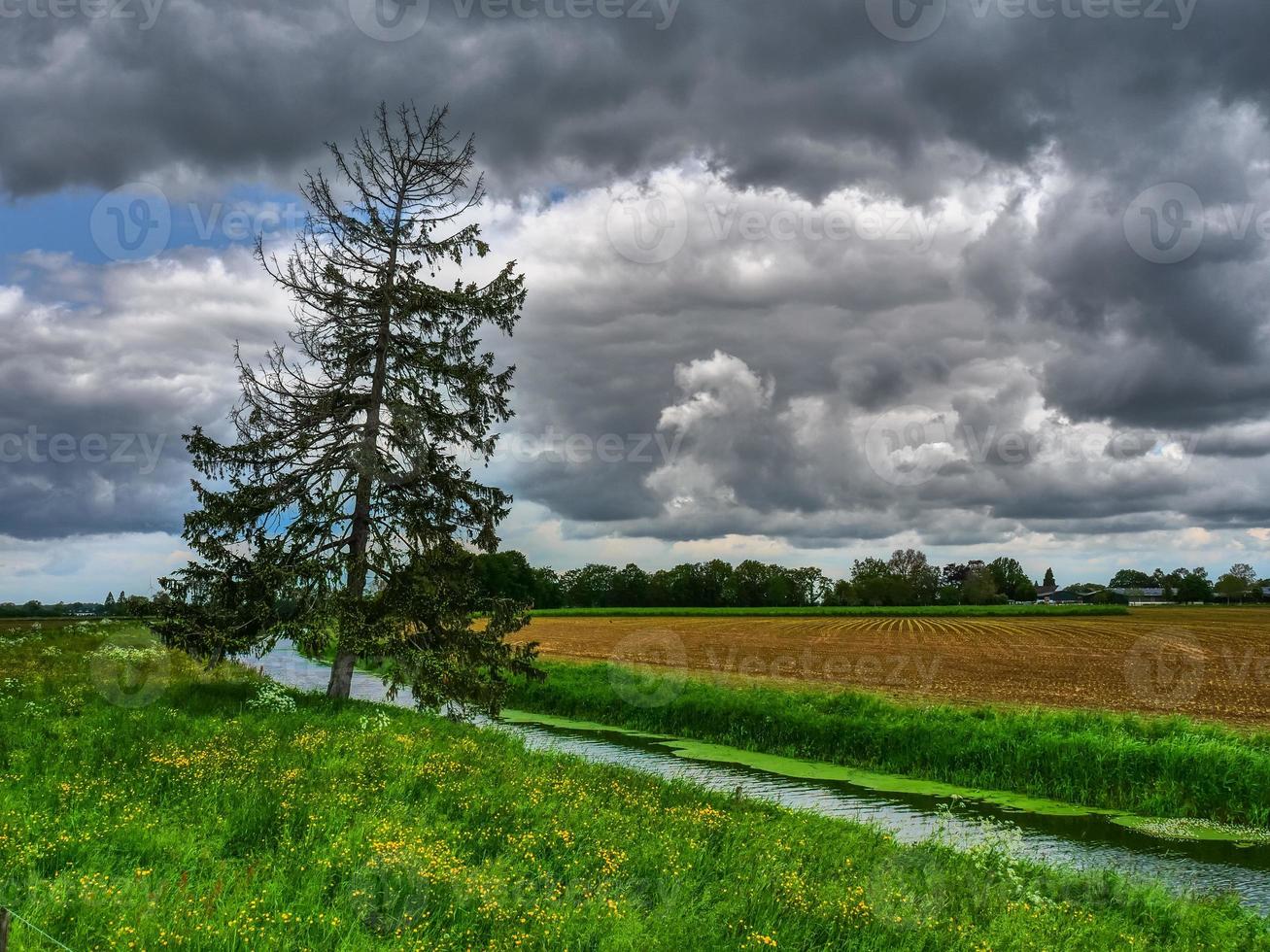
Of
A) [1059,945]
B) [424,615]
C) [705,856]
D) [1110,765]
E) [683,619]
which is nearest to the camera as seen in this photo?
[1059,945]

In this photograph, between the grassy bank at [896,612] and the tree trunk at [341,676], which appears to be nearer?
the tree trunk at [341,676]

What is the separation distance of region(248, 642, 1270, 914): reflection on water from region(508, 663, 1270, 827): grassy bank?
1.99 metres

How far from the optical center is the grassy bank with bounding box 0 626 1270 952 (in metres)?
7.25

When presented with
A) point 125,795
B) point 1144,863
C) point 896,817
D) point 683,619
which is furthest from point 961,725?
point 683,619

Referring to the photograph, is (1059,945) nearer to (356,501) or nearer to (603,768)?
(603,768)

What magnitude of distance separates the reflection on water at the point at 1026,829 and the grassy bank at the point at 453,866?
2.39 m

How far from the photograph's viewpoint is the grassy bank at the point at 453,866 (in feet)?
23.8

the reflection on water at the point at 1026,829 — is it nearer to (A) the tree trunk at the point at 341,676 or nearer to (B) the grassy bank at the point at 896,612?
(A) the tree trunk at the point at 341,676

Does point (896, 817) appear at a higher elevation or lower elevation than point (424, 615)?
lower

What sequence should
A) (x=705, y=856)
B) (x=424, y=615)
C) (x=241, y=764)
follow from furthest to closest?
(x=424, y=615) < (x=241, y=764) < (x=705, y=856)

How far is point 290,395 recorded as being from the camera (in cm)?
2062

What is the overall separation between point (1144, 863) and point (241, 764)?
48.3ft

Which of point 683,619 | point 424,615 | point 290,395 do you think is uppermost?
point 290,395

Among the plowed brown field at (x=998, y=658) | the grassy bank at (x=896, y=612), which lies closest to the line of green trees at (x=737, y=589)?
the grassy bank at (x=896, y=612)
